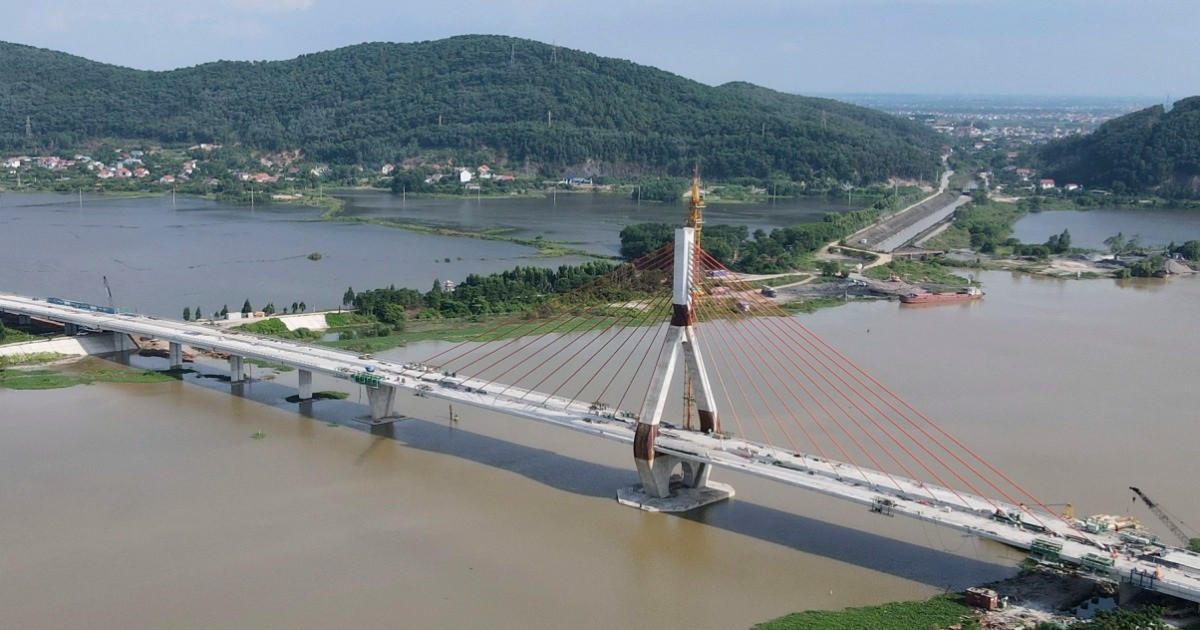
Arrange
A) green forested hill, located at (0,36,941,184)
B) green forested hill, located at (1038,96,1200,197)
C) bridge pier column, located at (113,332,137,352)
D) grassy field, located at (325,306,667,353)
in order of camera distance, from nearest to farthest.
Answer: bridge pier column, located at (113,332,137,352), grassy field, located at (325,306,667,353), green forested hill, located at (1038,96,1200,197), green forested hill, located at (0,36,941,184)

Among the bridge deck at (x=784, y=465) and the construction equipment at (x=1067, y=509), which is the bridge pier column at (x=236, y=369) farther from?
the construction equipment at (x=1067, y=509)

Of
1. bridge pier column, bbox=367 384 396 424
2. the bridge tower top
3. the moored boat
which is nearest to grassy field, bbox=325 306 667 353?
bridge pier column, bbox=367 384 396 424

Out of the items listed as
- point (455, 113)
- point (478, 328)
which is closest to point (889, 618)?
point (478, 328)

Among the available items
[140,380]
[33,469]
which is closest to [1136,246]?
[140,380]

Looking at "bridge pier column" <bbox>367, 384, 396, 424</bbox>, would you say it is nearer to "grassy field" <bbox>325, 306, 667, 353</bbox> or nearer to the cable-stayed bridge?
the cable-stayed bridge

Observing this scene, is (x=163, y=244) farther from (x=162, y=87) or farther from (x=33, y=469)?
(x=162, y=87)

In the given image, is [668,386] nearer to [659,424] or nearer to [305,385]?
[659,424]
